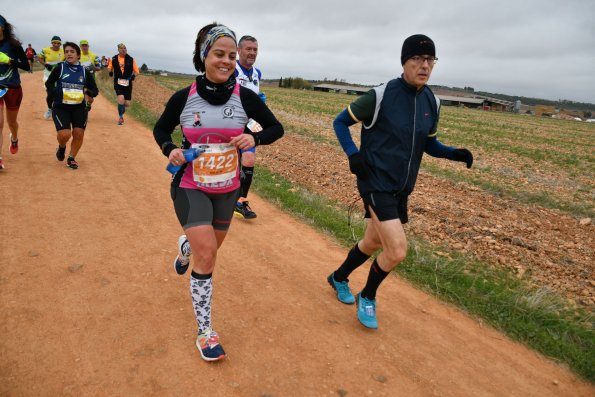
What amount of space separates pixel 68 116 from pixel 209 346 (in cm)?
618

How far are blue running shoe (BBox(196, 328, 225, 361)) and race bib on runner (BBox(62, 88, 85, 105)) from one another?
603cm

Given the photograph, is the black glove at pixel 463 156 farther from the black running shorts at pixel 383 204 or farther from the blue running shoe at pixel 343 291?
the blue running shoe at pixel 343 291

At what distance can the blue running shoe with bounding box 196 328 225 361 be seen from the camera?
2959 millimetres

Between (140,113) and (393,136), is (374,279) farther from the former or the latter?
(140,113)

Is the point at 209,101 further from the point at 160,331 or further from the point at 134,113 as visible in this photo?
the point at 134,113

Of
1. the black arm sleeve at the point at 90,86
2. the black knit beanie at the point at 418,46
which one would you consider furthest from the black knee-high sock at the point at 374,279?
the black arm sleeve at the point at 90,86

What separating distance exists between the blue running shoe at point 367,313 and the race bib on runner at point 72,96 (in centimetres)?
640

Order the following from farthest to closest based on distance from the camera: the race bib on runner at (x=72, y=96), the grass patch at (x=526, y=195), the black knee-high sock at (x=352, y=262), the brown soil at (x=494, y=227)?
1. the grass patch at (x=526, y=195)
2. the race bib on runner at (x=72, y=96)
3. the brown soil at (x=494, y=227)
4. the black knee-high sock at (x=352, y=262)

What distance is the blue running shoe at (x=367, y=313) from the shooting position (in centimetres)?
366

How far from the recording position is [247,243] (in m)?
5.24

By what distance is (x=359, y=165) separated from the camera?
132 inches

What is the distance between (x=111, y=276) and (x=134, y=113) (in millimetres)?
12905

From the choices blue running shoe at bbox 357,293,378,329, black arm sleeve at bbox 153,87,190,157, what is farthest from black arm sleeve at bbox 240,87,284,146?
blue running shoe at bbox 357,293,378,329

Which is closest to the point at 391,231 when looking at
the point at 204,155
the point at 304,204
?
the point at 204,155
